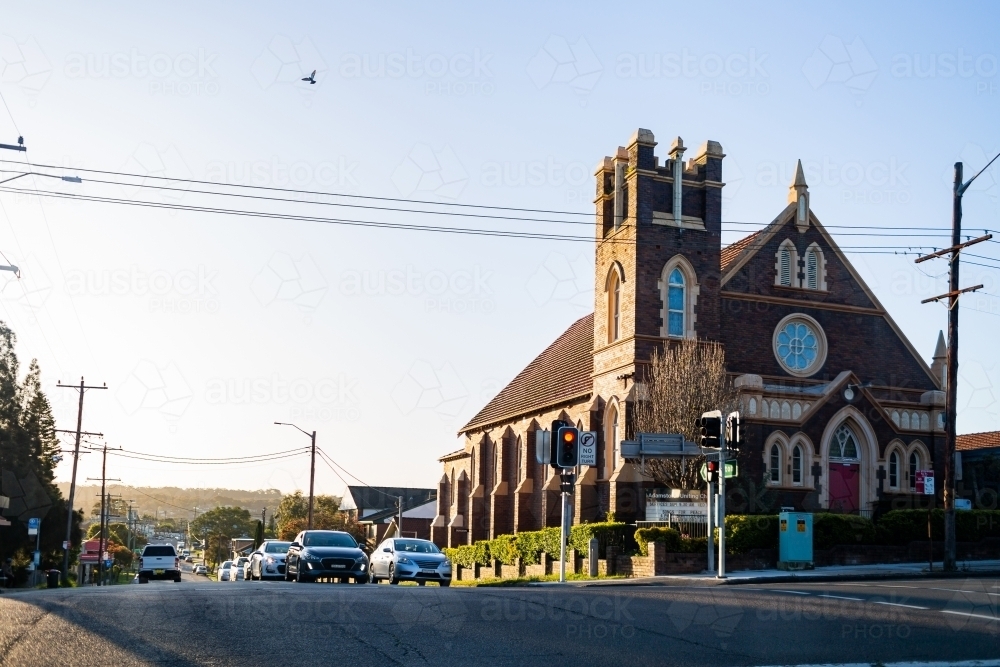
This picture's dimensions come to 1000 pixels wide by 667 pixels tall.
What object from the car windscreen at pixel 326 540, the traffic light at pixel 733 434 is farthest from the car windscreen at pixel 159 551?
the traffic light at pixel 733 434

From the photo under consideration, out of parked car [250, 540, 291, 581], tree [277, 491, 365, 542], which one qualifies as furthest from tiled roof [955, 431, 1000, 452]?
tree [277, 491, 365, 542]

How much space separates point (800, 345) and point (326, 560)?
19952 mm

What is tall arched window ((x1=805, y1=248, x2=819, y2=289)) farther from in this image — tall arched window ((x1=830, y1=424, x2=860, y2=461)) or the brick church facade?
tall arched window ((x1=830, y1=424, x2=860, y2=461))

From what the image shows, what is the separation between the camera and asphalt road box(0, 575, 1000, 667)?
412 inches

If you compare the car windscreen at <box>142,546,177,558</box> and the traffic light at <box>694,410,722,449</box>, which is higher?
the traffic light at <box>694,410,722,449</box>

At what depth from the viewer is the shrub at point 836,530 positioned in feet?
101

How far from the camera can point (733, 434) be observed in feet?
87.1

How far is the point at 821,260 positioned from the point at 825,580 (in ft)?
56.2

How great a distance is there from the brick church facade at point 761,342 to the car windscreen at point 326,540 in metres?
9.95

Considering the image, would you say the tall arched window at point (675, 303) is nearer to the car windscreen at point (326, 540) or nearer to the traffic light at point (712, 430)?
the traffic light at point (712, 430)

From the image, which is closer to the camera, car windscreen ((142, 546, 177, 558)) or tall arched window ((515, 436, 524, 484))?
tall arched window ((515, 436, 524, 484))

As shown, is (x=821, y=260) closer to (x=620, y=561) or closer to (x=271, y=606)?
(x=620, y=561)

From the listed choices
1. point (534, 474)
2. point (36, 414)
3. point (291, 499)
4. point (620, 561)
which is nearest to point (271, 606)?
point (620, 561)

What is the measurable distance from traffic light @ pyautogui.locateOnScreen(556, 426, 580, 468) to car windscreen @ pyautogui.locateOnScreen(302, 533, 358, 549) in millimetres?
6543
